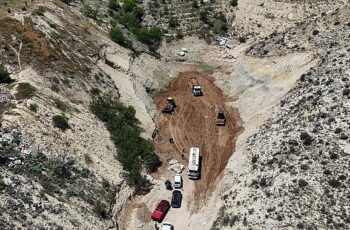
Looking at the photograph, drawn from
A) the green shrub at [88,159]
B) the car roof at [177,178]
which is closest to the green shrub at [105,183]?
the green shrub at [88,159]

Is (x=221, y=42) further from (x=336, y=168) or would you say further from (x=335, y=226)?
(x=335, y=226)

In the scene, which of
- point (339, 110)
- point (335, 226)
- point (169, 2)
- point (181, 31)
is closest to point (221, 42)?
point (181, 31)

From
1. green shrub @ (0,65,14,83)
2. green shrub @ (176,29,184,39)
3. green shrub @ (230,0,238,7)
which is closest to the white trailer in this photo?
green shrub @ (0,65,14,83)

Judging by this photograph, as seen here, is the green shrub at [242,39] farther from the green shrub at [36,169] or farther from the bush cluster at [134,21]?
the green shrub at [36,169]

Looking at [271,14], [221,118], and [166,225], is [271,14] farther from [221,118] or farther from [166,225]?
[166,225]

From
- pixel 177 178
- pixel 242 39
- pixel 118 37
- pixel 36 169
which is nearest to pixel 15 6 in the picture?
pixel 118 37

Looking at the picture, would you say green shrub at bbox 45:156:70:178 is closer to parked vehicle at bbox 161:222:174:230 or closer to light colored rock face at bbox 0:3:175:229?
light colored rock face at bbox 0:3:175:229
